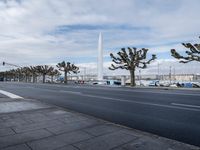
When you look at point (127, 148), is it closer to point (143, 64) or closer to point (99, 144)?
point (99, 144)

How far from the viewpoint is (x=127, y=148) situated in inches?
175

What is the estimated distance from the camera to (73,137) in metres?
5.20

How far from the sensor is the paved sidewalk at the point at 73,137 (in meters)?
4.57

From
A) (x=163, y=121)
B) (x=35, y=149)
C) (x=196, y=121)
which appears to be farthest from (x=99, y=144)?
(x=196, y=121)

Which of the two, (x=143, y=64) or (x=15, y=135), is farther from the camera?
(x=143, y=64)

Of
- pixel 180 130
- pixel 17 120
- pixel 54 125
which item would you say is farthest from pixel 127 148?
pixel 17 120

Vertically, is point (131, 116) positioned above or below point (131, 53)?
below

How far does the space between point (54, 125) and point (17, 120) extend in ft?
5.16

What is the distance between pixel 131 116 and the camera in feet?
27.1

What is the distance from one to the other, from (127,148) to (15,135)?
288cm

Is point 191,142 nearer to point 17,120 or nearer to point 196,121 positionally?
point 196,121

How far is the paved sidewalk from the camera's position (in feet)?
15.0

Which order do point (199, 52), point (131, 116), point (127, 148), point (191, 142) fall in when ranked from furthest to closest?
point (199, 52) < point (131, 116) < point (191, 142) < point (127, 148)

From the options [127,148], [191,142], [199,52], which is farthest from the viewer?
[199,52]
